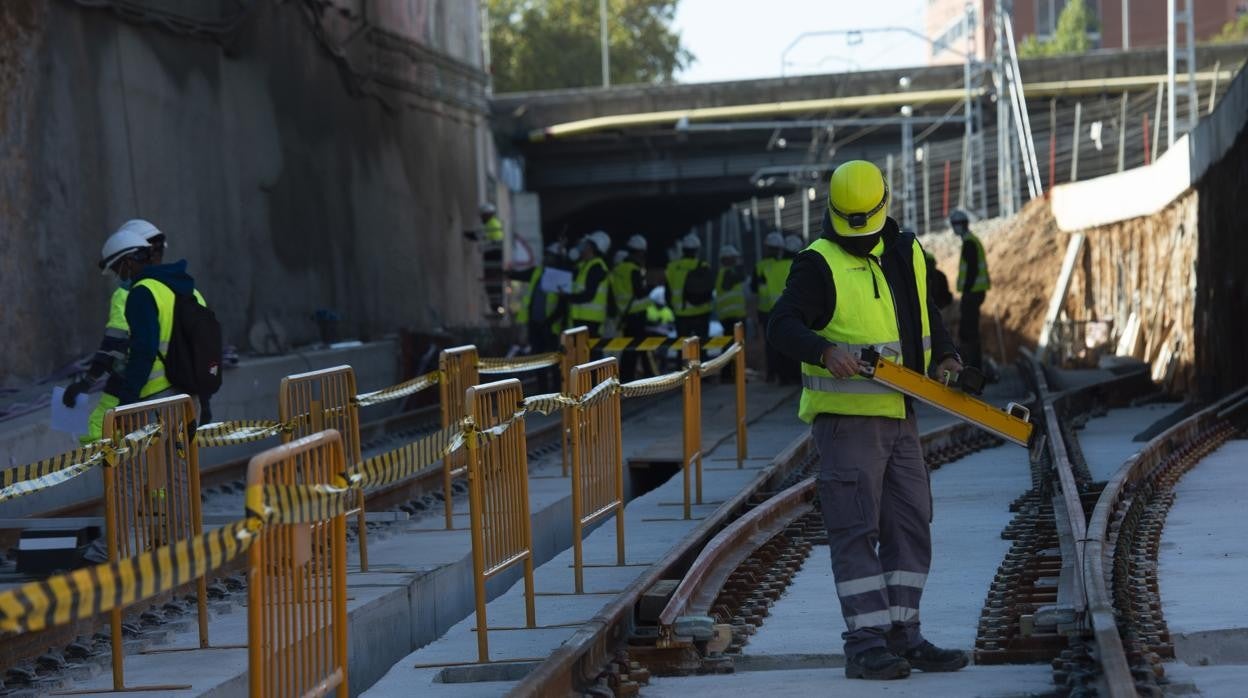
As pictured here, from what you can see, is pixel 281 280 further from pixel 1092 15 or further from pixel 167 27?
pixel 1092 15

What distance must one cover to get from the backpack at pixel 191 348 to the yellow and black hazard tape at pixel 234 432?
10.8 inches

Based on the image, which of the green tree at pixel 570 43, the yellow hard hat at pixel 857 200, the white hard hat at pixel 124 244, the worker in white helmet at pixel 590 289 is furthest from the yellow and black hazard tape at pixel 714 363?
the green tree at pixel 570 43

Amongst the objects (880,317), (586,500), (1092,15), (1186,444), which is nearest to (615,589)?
(586,500)

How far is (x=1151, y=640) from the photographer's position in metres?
7.39

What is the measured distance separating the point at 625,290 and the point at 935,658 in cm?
1628

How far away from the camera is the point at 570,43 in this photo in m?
A: 106

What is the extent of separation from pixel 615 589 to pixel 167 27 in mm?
13796

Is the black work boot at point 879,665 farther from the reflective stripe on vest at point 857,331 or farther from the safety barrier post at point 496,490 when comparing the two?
the safety barrier post at point 496,490

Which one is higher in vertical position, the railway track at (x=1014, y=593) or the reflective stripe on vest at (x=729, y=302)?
the reflective stripe on vest at (x=729, y=302)

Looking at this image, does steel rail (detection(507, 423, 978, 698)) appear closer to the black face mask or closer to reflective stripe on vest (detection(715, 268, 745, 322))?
the black face mask

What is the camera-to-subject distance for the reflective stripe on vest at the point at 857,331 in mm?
7438

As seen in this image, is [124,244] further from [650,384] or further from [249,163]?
[249,163]

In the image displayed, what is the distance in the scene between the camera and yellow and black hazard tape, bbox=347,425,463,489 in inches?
295

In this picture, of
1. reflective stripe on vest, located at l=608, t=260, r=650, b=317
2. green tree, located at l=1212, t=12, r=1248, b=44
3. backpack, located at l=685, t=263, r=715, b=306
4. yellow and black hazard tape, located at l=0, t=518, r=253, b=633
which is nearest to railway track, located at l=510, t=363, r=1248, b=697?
yellow and black hazard tape, located at l=0, t=518, r=253, b=633
